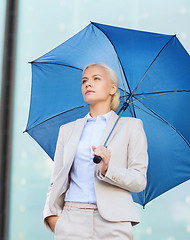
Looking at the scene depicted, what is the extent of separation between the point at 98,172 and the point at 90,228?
0.19 metres

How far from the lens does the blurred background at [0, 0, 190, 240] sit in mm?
2254

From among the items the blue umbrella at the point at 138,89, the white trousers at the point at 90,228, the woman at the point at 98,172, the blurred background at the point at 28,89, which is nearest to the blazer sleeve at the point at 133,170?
the woman at the point at 98,172

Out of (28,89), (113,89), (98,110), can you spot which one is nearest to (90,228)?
(98,110)

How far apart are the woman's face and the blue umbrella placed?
0.32ft

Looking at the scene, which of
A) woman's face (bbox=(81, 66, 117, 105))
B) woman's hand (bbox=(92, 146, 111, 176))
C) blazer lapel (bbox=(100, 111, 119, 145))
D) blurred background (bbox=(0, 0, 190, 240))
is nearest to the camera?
woman's hand (bbox=(92, 146, 111, 176))

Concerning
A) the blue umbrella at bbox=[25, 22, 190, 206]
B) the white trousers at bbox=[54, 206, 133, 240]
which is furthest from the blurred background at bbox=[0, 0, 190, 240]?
the white trousers at bbox=[54, 206, 133, 240]

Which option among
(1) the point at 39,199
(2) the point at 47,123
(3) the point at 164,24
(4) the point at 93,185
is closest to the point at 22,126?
(1) the point at 39,199

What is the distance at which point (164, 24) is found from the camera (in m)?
2.50

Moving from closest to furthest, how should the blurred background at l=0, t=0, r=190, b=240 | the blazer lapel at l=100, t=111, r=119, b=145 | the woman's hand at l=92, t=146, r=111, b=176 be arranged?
the woman's hand at l=92, t=146, r=111, b=176
the blazer lapel at l=100, t=111, r=119, b=145
the blurred background at l=0, t=0, r=190, b=240

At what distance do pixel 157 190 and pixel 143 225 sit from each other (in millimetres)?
779

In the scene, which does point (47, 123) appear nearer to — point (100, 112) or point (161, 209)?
point (100, 112)

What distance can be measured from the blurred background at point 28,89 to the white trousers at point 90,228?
1.17m

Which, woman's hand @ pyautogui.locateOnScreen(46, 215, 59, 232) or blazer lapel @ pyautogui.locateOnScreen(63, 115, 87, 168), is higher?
blazer lapel @ pyautogui.locateOnScreen(63, 115, 87, 168)

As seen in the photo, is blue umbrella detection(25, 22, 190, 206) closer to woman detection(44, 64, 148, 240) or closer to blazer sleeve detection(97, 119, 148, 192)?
woman detection(44, 64, 148, 240)
